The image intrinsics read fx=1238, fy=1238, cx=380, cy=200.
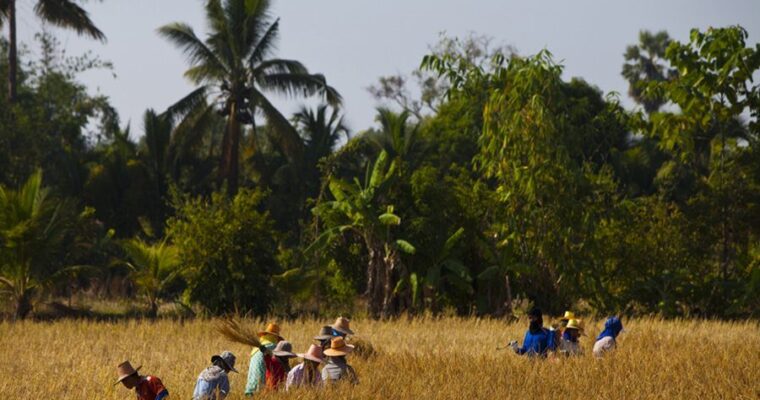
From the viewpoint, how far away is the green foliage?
1108 inches

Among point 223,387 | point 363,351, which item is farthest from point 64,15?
point 223,387

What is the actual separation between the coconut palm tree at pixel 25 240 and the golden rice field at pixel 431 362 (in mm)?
2630

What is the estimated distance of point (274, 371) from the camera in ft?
40.5

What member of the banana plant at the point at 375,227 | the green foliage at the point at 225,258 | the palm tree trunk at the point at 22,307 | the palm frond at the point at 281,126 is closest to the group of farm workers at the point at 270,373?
the banana plant at the point at 375,227

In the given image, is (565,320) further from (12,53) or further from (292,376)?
(12,53)

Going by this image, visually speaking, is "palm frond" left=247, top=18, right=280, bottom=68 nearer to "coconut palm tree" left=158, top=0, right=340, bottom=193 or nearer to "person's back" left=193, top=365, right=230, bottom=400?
"coconut palm tree" left=158, top=0, right=340, bottom=193

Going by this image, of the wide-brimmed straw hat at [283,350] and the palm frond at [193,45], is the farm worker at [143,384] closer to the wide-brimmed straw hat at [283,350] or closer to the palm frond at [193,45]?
the wide-brimmed straw hat at [283,350]

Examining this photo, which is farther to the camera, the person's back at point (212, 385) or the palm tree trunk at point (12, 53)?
the palm tree trunk at point (12, 53)

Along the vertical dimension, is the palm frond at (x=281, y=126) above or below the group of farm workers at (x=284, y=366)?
above

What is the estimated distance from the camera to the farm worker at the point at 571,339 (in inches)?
611

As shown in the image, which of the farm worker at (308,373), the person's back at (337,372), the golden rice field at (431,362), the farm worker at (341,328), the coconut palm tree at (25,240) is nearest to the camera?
the farm worker at (308,373)

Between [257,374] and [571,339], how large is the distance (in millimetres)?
5137

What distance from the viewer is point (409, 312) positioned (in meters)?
28.2

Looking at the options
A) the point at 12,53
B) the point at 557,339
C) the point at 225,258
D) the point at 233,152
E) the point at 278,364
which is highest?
the point at 12,53
